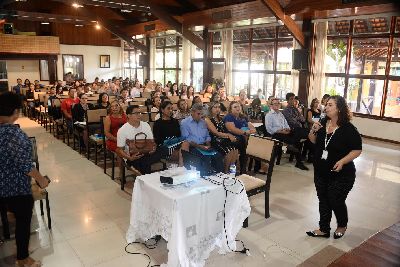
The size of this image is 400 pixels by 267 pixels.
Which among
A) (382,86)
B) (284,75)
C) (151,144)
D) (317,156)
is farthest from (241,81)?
(317,156)

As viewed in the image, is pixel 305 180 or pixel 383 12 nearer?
pixel 305 180

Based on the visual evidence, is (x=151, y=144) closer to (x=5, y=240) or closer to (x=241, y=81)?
(x=5, y=240)

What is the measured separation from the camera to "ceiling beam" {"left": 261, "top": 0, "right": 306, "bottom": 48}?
7617mm

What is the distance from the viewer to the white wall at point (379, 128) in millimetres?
7691

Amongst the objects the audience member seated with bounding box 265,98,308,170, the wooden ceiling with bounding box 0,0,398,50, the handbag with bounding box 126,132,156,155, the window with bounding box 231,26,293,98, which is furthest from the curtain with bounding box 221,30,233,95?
the handbag with bounding box 126,132,156,155

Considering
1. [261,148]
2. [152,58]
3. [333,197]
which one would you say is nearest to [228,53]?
[152,58]

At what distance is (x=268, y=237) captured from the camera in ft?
10.7

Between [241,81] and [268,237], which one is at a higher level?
[241,81]

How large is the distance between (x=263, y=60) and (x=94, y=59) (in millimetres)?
10145

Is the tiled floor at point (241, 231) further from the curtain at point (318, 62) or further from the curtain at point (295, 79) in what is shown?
the curtain at point (295, 79)

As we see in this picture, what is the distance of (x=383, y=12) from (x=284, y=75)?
3412 millimetres

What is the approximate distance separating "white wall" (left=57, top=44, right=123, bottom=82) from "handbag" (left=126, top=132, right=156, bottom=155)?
1370 cm

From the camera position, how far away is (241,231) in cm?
334

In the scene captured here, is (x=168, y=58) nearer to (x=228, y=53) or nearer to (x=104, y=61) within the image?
(x=104, y=61)
